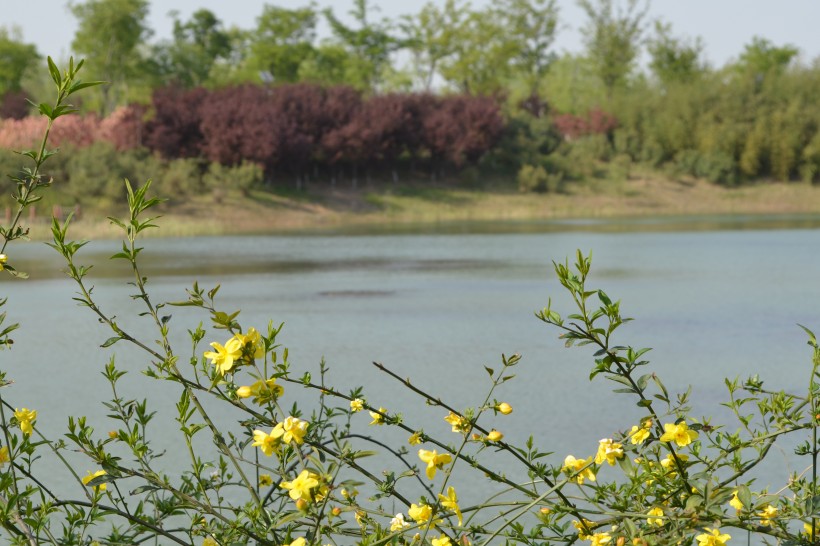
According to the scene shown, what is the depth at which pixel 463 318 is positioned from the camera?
1156 cm

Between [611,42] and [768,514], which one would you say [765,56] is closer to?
[611,42]

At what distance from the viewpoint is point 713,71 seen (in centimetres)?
4725

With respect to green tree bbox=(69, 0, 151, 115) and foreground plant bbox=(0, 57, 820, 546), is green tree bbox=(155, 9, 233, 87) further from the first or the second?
foreground plant bbox=(0, 57, 820, 546)

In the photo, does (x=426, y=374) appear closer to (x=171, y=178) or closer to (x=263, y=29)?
(x=171, y=178)

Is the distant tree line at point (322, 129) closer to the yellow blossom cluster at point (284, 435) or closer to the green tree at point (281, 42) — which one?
the green tree at point (281, 42)

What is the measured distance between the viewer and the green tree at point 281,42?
155 feet

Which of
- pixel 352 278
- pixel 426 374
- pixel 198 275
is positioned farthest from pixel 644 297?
pixel 198 275

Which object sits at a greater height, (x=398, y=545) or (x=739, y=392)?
(x=398, y=545)

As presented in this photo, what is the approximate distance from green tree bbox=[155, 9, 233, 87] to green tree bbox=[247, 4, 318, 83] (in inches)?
66.8

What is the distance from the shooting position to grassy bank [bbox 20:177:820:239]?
97.4 ft

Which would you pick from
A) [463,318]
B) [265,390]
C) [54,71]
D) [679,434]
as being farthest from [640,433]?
[463,318]

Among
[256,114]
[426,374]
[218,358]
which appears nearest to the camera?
[218,358]

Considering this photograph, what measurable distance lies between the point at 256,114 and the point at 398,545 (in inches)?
1233

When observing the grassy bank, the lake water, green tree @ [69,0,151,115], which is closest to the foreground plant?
the lake water
